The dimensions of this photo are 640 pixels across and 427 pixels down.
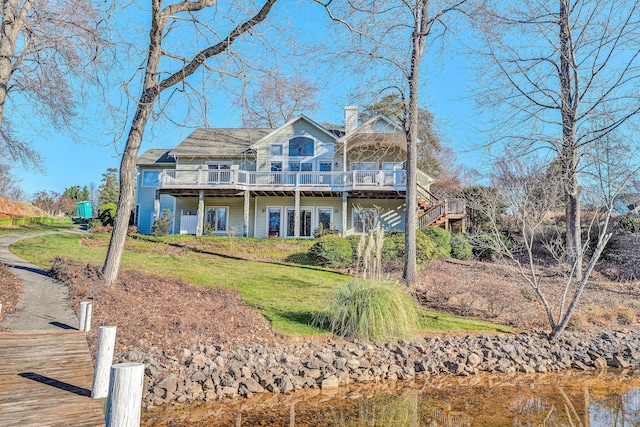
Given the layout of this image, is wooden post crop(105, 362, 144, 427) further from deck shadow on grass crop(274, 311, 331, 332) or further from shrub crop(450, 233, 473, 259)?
shrub crop(450, 233, 473, 259)

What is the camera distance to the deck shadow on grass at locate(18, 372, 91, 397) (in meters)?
3.90

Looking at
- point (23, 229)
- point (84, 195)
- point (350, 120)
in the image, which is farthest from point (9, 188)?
point (350, 120)

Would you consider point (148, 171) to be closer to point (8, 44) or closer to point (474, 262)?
point (8, 44)

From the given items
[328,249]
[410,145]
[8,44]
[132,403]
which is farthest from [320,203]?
[132,403]

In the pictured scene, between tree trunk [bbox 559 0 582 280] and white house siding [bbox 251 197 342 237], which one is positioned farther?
white house siding [bbox 251 197 342 237]

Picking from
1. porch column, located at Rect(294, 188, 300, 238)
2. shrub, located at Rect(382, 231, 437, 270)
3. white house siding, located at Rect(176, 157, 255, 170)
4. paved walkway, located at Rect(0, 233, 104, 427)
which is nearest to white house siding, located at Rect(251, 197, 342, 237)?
porch column, located at Rect(294, 188, 300, 238)

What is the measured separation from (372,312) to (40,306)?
6030 millimetres

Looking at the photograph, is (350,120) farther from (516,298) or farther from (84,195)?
(84,195)

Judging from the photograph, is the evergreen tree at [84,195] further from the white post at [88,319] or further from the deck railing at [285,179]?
the white post at [88,319]

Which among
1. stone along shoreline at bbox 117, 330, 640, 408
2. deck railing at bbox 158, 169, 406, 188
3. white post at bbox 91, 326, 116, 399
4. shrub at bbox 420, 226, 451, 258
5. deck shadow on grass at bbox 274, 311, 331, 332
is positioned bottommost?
stone along shoreline at bbox 117, 330, 640, 408

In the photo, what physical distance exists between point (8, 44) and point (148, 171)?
56.3 ft

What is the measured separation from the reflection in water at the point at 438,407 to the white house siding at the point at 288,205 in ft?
53.0

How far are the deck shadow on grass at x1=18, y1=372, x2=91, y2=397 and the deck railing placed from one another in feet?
54.3

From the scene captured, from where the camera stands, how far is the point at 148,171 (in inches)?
1002
